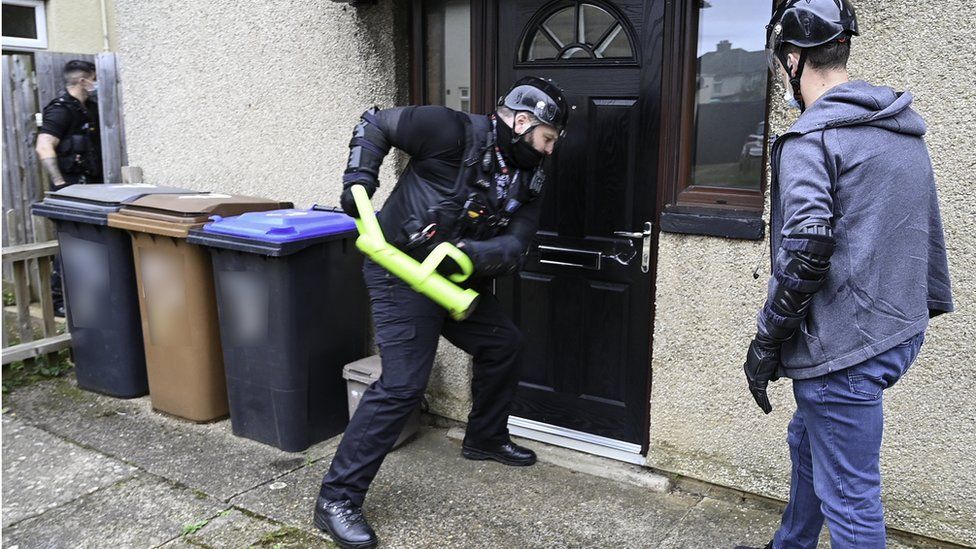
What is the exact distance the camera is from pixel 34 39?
8578mm

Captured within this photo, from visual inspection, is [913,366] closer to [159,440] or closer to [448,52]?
[448,52]

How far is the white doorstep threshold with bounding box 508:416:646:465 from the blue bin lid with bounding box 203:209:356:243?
1434mm

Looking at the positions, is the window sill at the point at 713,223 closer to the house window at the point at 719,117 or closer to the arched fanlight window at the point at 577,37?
the house window at the point at 719,117

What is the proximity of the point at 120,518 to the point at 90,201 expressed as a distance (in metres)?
2.09

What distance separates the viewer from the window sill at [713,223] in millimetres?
3527

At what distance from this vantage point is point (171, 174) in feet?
19.0

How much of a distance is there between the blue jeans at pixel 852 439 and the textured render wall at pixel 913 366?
929 mm

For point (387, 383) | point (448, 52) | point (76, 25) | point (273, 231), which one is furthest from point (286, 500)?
point (76, 25)

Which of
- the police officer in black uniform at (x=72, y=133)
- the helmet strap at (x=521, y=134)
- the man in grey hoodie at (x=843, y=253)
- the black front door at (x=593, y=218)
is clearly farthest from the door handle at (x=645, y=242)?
the police officer in black uniform at (x=72, y=133)

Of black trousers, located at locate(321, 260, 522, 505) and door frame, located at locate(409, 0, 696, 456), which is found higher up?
door frame, located at locate(409, 0, 696, 456)

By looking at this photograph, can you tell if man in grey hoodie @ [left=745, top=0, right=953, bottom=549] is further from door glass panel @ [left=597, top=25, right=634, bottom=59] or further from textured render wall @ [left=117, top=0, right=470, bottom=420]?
textured render wall @ [left=117, top=0, right=470, bottom=420]

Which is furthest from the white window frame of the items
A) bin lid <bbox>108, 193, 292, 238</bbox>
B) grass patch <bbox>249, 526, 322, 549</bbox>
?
grass patch <bbox>249, 526, 322, 549</bbox>

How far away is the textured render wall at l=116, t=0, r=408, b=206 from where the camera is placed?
4617mm

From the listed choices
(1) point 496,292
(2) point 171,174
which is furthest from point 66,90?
(1) point 496,292
